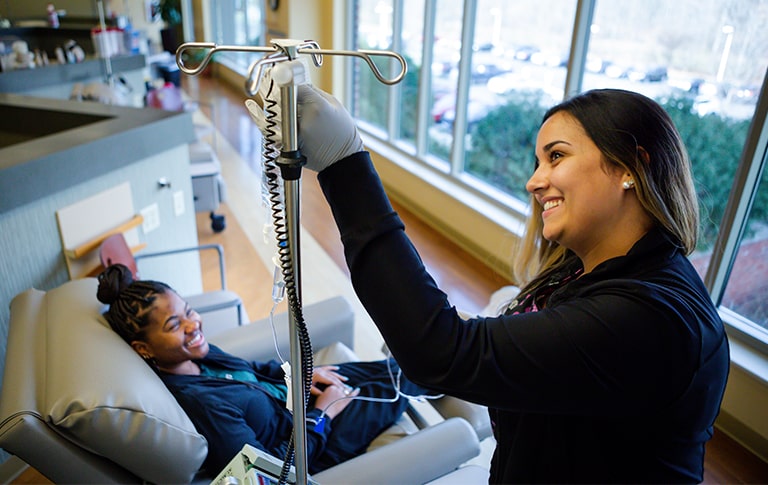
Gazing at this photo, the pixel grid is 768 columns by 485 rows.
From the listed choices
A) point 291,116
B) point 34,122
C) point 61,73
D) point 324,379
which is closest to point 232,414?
point 324,379

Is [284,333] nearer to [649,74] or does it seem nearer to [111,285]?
[111,285]

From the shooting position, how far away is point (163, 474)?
45.8 inches

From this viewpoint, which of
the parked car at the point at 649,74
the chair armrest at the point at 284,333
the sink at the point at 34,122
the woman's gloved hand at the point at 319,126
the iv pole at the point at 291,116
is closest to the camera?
the iv pole at the point at 291,116

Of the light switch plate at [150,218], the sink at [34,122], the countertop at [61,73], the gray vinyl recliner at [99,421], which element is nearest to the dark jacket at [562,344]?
the gray vinyl recliner at [99,421]

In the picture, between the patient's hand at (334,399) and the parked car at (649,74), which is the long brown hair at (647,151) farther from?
the parked car at (649,74)

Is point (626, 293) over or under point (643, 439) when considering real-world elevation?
over

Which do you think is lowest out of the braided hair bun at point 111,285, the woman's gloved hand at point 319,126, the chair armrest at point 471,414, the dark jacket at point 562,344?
the chair armrest at point 471,414

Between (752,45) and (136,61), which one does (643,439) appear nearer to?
(752,45)

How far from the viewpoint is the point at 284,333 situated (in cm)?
179

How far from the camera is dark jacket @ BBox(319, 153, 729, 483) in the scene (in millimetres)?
671

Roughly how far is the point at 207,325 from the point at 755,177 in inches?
89.2

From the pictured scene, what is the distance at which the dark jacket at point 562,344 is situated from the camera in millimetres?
671

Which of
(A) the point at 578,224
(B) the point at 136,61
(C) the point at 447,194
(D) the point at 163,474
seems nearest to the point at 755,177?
(A) the point at 578,224

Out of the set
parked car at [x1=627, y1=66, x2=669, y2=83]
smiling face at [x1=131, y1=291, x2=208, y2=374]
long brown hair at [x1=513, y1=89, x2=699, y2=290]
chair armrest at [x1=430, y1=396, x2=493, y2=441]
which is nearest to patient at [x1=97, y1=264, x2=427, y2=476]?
smiling face at [x1=131, y1=291, x2=208, y2=374]
